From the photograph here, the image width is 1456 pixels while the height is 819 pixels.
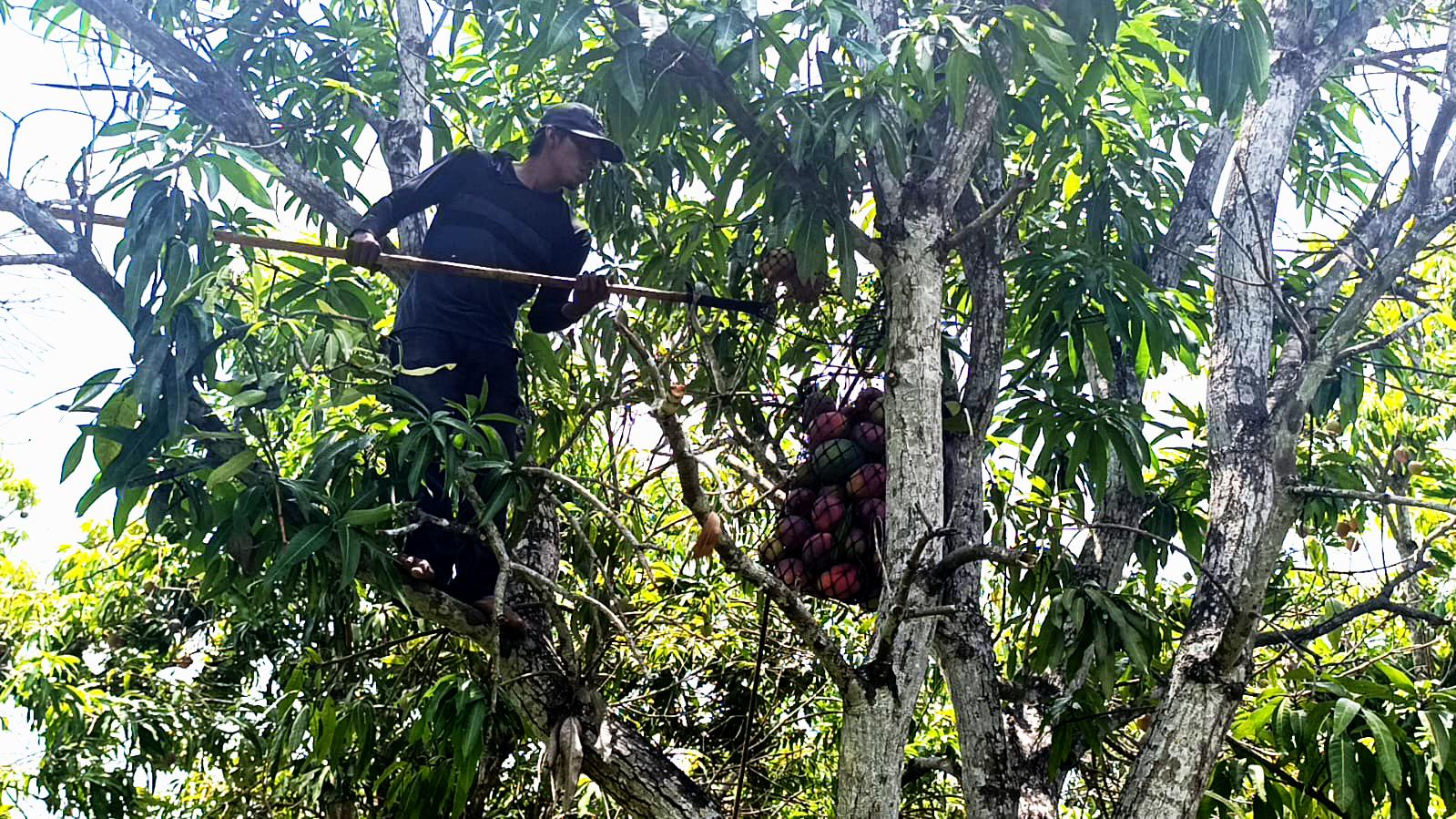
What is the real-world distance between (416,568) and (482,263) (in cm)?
68

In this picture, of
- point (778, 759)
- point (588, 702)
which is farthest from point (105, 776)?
point (588, 702)

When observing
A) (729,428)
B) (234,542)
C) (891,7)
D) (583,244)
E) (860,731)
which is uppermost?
(891,7)

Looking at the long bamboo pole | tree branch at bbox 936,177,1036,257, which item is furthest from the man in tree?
tree branch at bbox 936,177,1036,257

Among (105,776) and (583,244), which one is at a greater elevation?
(583,244)

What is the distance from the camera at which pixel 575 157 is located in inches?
114

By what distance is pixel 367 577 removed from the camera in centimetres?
250

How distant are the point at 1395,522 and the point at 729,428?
9.70ft

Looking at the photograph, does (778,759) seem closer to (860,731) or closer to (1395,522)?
(860,731)

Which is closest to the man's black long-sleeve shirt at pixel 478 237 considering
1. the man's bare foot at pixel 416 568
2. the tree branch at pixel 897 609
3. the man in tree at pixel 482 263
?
the man in tree at pixel 482 263

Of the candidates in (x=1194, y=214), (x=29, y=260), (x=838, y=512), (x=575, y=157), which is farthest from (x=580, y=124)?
(x=1194, y=214)

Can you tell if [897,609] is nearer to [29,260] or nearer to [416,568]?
[416,568]

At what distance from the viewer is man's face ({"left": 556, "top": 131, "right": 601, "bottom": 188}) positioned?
2.86 meters

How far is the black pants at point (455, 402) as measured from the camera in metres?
2.78

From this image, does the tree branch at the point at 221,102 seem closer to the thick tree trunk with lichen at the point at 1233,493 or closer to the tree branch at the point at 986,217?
the tree branch at the point at 986,217
